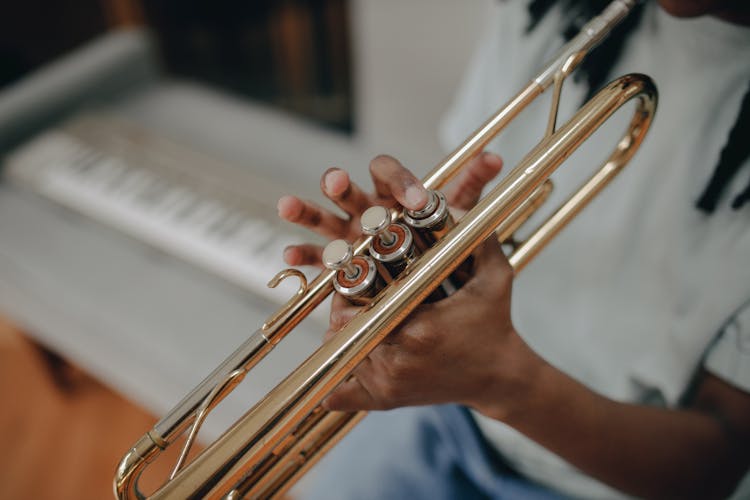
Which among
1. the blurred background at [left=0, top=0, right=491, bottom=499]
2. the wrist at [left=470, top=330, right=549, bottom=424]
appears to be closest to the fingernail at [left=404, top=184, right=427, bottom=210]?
the wrist at [left=470, top=330, right=549, bottom=424]

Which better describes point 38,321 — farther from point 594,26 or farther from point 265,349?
point 594,26

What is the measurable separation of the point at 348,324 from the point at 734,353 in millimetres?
410

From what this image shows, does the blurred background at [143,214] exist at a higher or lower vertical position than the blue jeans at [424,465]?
higher

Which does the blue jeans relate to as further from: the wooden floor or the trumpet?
the wooden floor

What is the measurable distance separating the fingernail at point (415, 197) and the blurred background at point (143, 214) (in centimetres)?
47

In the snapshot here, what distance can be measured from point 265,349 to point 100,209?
725 millimetres

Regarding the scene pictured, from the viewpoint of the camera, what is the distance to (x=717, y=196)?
54 centimetres

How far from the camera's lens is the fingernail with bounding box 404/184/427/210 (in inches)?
16.2

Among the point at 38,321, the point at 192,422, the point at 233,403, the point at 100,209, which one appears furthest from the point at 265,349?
the point at 38,321

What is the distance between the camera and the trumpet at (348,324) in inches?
15.9

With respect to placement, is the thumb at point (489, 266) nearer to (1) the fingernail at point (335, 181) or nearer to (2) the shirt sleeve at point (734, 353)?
(1) the fingernail at point (335, 181)

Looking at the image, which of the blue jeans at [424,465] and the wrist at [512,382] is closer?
the wrist at [512,382]

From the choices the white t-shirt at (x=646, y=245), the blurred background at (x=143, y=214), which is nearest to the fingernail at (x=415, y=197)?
the white t-shirt at (x=646, y=245)

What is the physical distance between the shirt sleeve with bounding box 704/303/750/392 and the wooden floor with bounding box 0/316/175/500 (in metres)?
1.17
